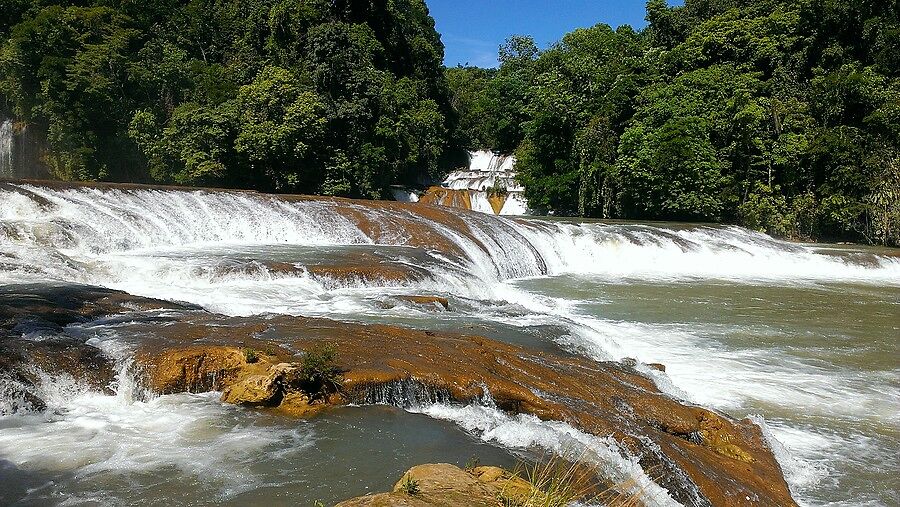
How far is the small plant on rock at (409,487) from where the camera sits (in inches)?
143

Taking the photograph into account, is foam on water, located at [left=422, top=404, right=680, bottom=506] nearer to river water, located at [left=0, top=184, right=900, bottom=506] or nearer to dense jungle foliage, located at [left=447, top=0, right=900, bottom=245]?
river water, located at [left=0, top=184, right=900, bottom=506]

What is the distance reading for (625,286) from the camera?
15883 mm

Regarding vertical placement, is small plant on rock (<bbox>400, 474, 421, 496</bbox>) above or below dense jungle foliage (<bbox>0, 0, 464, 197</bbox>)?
below

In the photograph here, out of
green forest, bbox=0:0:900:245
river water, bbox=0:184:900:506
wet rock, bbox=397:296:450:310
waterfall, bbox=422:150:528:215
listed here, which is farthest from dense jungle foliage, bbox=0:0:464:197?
wet rock, bbox=397:296:450:310

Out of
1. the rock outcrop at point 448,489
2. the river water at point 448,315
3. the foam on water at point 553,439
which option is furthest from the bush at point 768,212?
the rock outcrop at point 448,489

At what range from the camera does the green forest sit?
25.5 metres

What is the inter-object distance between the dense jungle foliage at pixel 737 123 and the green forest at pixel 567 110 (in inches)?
3.2

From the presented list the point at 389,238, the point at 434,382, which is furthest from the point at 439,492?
the point at 389,238

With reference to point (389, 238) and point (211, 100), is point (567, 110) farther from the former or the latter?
point (389, 238)

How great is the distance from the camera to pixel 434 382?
6086mm

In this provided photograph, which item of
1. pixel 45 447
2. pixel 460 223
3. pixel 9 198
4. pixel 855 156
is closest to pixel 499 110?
pixel 855 156

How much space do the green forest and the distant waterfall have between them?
2.77 ft

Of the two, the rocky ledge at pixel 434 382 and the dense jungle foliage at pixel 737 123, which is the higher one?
the dense jungle foliage at pixel 737 123

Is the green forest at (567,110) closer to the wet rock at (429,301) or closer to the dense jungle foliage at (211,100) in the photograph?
the dense jungle foliage at (211,100)
